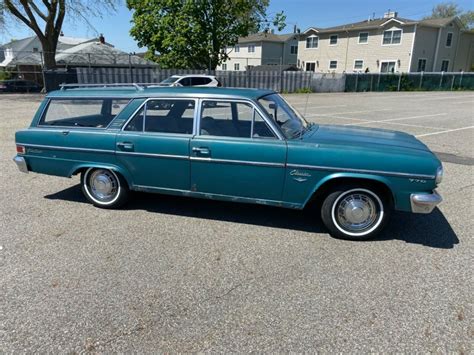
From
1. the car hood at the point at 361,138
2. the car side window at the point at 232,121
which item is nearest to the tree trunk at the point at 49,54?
the car side window at the point at 232,121

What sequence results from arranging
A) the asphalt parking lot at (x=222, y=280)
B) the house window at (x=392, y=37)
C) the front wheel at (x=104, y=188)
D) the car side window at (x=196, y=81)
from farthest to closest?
1. the house window at (x=392, y=37)
2. the car side window at (x=196, y=81)
3. the front wheel at (x=104, y=188)
4. the asphalt parking lot at (x=222, y=280)

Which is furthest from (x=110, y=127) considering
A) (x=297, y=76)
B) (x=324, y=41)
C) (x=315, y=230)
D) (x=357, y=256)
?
(x=324, y=41)

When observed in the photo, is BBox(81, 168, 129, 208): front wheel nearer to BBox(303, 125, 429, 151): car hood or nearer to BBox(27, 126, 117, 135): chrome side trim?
BBox(27, 126, 117, 135): chrome side trim

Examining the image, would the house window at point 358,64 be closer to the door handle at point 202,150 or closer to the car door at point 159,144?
the car door at point 159,144

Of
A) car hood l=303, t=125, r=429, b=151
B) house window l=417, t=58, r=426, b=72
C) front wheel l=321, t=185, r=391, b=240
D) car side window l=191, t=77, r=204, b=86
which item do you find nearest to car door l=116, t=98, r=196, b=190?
car hood l=303, t=125, r=429, b=151

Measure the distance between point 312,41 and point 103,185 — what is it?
44.6 meters

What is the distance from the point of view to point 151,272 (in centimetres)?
328

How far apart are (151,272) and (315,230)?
197cm

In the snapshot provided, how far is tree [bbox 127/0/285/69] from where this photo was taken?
26.4m

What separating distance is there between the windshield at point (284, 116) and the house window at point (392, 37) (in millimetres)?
37398

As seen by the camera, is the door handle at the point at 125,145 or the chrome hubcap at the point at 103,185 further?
the chrome hubcap at the point at 103,185

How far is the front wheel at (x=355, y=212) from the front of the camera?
3.80 meters

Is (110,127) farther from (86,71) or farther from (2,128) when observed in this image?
(86,71)

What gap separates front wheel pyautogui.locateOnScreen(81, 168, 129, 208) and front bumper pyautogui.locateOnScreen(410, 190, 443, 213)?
3.41 meters
